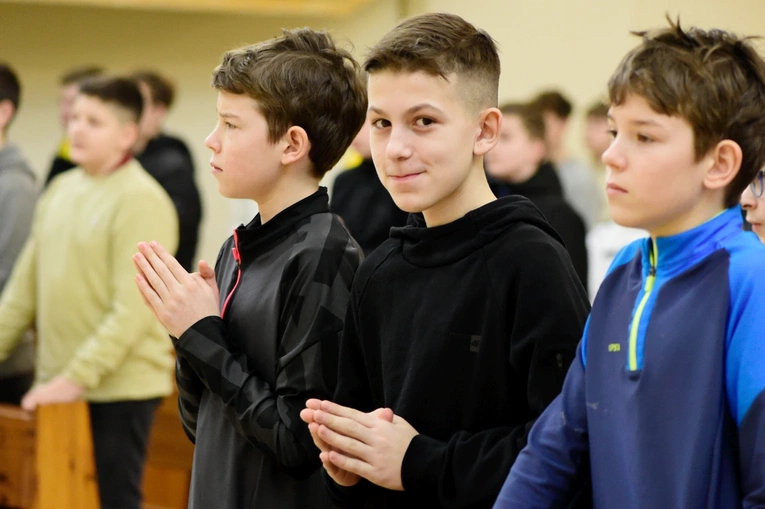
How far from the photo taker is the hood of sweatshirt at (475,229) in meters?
1.65

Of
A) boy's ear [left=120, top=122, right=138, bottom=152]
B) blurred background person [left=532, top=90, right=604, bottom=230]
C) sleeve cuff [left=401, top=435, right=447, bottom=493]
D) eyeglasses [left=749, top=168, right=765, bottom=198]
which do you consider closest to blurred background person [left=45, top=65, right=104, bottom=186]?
boy's ear [left=120, top=122, right=138, bottom=152]

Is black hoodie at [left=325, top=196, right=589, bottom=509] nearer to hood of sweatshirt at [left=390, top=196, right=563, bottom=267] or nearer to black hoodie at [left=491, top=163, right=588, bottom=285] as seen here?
hood of sweatshirt at [left=390, top=196, right=563, bottom=267]

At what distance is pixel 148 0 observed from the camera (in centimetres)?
755

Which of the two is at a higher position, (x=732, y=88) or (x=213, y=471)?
(x=732, y=88)

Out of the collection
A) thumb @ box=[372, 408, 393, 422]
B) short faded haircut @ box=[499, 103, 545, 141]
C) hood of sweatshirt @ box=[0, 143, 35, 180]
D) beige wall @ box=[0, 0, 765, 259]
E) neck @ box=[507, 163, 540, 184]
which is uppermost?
beige wall @ box=[0, 0, 765, 259]

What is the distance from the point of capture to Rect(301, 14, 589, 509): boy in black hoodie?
5.16 feet

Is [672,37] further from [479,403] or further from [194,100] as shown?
[194,100]

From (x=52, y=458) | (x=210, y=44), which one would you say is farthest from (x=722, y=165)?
(x=210, y=44)

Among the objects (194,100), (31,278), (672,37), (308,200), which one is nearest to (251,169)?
(308,200)

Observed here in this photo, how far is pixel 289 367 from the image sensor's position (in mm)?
1854

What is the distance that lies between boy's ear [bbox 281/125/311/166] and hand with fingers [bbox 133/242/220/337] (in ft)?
0.97

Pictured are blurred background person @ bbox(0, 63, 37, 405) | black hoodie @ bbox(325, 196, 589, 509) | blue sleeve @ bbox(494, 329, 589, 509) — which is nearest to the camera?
blue sleeve @ bbox(494, 329, 589, 509)

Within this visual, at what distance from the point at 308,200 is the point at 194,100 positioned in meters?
6.79

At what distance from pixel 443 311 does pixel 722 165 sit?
506mm
